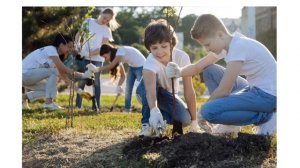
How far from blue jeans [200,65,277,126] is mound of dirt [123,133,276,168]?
0.27 metres

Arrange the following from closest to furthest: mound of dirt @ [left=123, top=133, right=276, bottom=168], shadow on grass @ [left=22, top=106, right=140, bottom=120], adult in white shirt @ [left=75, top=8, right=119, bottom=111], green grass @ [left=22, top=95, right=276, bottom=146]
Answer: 1. mound of dirt @ [left=123, top=133, right=276, bottom=168]
2. green grass @ [left=22, top=95, right=276, bottom=146]
3. shadow on grass @ [left=22, top=106, right=140, bottom=120]
4. adult in white shirt @ [left=75, top=8, right=119, bottom=111]

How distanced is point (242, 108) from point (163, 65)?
0.63m

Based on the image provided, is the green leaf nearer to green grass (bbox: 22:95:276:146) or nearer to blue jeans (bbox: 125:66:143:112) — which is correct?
green grass (bbox: 22:95:276:146)

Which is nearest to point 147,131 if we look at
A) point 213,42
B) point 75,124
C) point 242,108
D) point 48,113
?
point 242,108

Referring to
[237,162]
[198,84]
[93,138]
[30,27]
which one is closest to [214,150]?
[237,162]

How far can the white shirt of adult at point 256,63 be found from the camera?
10.1 feet

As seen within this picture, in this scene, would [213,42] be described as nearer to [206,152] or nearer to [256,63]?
[256,63]

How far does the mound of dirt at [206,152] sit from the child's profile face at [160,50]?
2.01 ft

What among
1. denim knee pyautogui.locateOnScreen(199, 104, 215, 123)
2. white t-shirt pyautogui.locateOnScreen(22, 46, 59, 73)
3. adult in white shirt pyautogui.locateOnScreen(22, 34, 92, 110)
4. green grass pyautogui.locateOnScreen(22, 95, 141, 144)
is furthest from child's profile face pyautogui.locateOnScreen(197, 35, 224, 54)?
white t-shirt pyautogui.locateOnScreen(22, 46, 59, 73)

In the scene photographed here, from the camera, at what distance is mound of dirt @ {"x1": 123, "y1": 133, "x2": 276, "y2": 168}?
2.72 m

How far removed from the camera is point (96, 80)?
6.30 metres

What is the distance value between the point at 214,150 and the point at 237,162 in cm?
17
